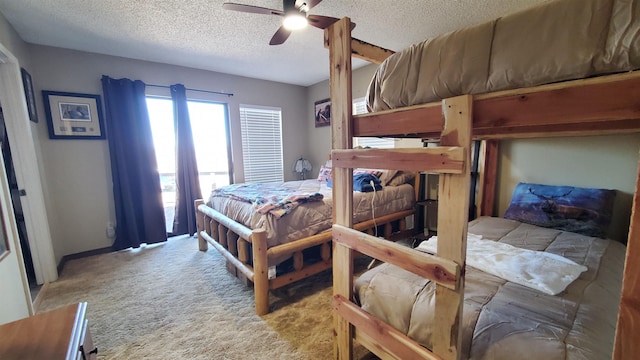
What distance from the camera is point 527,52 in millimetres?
750

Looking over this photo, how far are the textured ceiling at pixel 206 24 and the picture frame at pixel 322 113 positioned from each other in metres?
1.28

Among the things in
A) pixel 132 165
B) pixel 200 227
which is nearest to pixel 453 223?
pixel 200 227

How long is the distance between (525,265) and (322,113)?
3898 mm

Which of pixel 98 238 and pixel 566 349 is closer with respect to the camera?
pixel 566 349

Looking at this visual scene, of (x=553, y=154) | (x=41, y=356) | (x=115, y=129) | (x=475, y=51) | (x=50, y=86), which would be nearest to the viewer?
(x=41, y=356)

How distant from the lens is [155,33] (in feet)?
8.52

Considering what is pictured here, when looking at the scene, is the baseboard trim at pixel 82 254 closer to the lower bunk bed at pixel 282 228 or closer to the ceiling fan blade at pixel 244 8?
the lower bunk bed at pixel 282 228

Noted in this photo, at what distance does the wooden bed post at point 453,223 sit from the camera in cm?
86

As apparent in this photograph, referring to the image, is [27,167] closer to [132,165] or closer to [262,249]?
[132,165]

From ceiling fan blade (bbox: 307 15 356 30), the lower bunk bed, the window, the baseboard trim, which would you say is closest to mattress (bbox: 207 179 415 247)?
the lower bunk bed

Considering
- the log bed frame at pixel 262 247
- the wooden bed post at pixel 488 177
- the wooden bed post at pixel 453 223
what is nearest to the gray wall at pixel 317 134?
the log bed frame at pixel 262 247

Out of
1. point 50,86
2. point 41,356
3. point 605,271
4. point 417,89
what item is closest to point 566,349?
point 605,271

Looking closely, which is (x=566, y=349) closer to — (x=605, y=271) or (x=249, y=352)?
(x=605, y=271)

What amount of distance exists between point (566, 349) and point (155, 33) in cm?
374
